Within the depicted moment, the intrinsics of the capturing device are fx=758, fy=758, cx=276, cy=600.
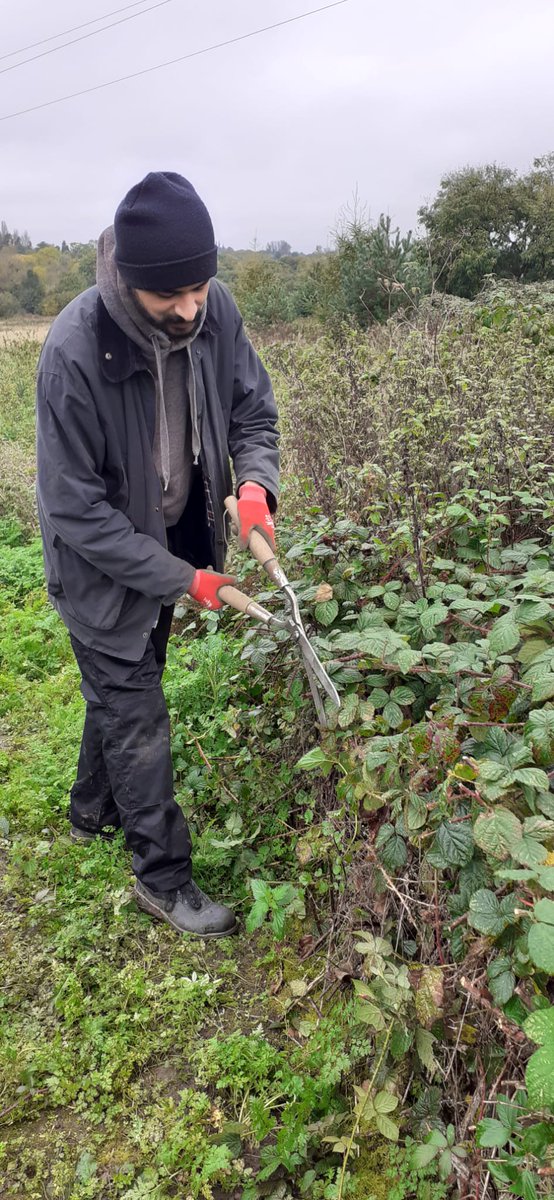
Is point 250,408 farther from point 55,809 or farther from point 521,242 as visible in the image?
point 521,242

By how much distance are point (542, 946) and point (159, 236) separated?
69.8 inches

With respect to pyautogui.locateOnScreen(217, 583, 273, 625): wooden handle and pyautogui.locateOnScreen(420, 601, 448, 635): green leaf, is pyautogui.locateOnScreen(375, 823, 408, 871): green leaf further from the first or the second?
pyautogui.locateOnScreen(217, 583, 273, 625): wooden handle

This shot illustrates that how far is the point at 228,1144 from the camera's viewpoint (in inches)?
72.8

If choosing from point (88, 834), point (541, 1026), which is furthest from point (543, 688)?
point (88, 834)

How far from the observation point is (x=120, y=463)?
2178mm

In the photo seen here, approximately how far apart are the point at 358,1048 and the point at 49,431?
5.67 feet

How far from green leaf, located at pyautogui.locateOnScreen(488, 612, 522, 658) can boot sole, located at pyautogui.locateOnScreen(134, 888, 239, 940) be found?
132cm

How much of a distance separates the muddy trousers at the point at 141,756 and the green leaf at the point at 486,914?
117 cm

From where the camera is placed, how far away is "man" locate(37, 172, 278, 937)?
200 centimetres

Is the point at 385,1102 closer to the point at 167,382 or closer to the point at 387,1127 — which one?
the point at 387,1127

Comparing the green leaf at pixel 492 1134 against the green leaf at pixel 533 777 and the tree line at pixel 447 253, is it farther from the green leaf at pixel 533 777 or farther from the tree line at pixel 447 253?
the tree line at pixel 447 253

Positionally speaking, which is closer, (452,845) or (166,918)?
(452,845)

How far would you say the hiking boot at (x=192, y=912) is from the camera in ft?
8.04

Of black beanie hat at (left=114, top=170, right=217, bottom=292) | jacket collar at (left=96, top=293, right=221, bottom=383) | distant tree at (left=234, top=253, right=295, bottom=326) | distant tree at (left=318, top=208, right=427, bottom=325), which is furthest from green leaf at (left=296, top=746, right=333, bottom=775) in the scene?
distant tree at (left=234, top=253, right=295, bottom=326)
